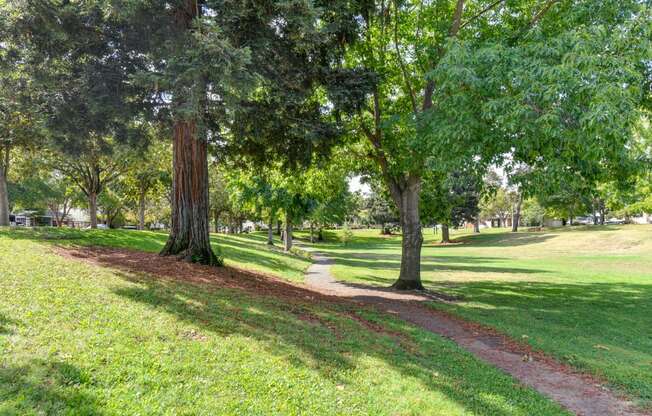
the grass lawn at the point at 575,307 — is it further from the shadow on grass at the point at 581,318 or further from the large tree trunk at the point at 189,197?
the large tree trunk at the point at 189,197

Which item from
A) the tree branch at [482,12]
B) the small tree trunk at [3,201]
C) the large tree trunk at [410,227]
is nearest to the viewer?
the tree branch at [482,12]

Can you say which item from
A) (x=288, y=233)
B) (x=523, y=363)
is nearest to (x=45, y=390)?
(x=523, y=363)

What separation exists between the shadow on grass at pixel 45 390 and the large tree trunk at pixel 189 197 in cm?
749

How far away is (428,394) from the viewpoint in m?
4.76

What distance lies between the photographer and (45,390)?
11.7ft

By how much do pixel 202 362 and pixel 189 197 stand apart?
748 centimetres

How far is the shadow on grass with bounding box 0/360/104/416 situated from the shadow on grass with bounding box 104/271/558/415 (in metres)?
2.10

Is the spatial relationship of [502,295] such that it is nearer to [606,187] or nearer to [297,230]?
[606,187]

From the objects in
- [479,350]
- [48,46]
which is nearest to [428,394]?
[479,350]

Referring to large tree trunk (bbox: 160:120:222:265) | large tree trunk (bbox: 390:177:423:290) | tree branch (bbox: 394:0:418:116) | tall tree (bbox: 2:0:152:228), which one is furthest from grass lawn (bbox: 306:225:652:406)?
tall tree (bbox: 2:0:152:228)

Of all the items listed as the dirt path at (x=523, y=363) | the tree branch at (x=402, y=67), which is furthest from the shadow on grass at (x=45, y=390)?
the tree branch at (x=402, y=67)

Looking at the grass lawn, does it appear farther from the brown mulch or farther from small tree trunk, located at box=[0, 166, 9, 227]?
small tree trunk, located at box=[0, 166, 9, 227]

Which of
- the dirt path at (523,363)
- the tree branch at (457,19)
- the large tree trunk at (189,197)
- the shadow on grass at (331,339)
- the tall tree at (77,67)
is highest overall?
the tree branch at (457,19)

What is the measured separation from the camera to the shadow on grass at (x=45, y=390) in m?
3.35
